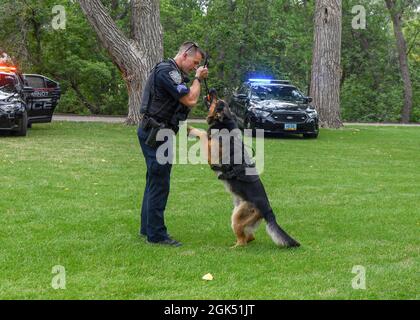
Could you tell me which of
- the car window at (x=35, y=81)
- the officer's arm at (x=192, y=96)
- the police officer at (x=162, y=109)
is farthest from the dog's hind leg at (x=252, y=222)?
the car window at (x=35, y=81)

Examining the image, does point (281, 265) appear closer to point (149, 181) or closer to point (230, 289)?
point (230, 289)

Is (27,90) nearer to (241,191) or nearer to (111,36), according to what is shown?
(111,36)

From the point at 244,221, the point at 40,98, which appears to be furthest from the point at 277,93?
the point at 244,221

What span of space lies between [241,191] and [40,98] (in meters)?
12.6

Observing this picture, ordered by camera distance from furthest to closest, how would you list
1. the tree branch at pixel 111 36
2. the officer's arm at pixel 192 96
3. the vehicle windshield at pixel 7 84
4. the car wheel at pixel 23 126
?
the tree branch at pixel 111 36 < the car wheel at pixel 23 126 < the vehicle windshield at pixel 7 84 < the officer's arm at pixel 192 96

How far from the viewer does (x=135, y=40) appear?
61.7 feet

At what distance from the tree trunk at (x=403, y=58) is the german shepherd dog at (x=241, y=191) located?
29.6m

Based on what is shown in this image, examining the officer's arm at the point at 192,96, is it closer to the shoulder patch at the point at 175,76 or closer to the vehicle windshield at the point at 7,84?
the shoulder patch at the point at 175,76

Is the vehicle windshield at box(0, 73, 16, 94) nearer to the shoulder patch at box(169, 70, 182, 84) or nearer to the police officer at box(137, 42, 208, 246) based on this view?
the police officer at box(137, 42, 208, 246)

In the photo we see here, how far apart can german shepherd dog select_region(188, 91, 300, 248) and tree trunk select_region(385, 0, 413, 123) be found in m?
29.6

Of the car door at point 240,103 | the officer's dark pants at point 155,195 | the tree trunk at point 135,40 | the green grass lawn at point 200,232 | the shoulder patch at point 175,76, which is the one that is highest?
the tree trunk at point 135,40

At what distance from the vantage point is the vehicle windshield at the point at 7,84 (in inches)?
581

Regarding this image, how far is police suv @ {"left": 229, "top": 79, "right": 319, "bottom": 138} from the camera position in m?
16.6

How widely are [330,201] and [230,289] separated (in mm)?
3867
